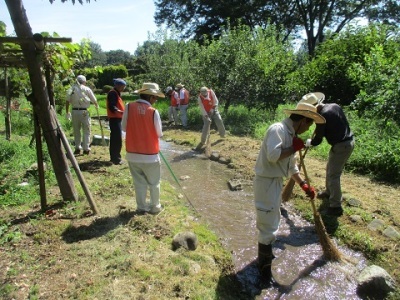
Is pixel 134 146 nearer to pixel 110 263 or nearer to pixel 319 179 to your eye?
pixel 110 263

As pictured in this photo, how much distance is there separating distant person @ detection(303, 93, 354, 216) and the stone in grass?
7.32ft

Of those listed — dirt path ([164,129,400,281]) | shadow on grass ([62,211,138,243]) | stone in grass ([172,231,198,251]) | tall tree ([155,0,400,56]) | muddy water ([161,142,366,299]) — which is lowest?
muddy water ([161,142,366,299])

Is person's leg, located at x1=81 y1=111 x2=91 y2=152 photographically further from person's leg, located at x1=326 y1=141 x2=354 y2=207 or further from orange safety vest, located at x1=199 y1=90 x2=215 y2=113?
person's leg, located at x1=326 y1=141 x2=354 y2=207

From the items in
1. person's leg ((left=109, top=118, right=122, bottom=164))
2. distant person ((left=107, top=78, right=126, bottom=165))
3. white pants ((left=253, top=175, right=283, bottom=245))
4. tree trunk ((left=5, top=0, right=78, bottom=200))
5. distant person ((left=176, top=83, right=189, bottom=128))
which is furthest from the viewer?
distant person ((left=176, top=83, right=189, bottom=128))

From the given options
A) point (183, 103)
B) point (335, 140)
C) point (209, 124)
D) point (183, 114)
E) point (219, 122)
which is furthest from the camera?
point (183, 114)

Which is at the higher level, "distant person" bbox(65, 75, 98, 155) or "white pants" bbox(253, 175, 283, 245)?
"distant person" bbox(65, 75, 98, 155)

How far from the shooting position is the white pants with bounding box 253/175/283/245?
3.82 m

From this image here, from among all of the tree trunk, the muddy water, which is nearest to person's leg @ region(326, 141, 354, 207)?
the muddy water

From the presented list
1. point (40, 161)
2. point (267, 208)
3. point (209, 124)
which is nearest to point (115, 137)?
point (40, 161)

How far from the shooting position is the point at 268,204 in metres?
3.85

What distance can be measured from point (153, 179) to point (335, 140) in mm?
2900

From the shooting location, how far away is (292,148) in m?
3.56

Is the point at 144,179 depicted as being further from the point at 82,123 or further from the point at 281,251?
the point at 82,123

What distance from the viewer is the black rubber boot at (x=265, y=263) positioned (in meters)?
4.04
